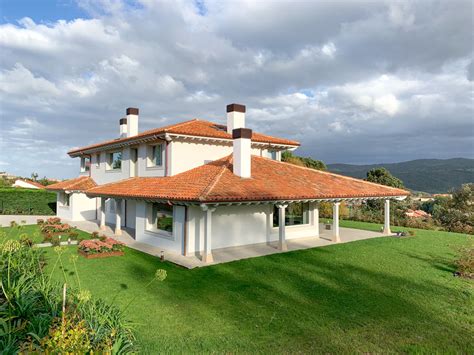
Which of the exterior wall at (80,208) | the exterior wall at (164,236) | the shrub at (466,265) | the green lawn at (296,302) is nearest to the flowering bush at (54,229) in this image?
the exterior wall at (164,236)

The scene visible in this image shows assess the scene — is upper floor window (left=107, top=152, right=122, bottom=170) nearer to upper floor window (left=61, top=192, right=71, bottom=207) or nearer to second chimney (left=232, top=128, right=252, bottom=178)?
upper floor window (left=61, top=192, right=71, bottom=207)

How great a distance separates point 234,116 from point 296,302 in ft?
47.6

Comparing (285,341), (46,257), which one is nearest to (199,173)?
(46,257)

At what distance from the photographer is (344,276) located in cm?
1168

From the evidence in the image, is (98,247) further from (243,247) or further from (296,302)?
(296,302)

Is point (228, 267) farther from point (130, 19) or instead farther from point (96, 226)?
point (96, 226)

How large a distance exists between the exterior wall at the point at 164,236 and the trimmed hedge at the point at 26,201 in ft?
73.2

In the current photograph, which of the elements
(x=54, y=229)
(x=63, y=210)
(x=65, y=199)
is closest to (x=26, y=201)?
(x=65, y=199)

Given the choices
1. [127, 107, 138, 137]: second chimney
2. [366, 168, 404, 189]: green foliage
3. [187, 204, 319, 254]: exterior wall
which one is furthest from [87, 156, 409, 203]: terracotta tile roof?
[366, 168, 404, 189]: green foliage

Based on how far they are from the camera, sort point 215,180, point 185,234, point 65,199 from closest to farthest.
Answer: point 185,234 → point 215,180 → point 65,199

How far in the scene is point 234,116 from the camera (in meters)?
21.5

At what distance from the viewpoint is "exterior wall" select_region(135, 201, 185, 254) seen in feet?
50.6

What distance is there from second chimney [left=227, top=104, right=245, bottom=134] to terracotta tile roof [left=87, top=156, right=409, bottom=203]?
2.55m

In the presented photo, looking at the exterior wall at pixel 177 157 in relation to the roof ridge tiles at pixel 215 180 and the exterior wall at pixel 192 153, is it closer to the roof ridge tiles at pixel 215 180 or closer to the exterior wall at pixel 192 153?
the exterior wall at pixel 192 153
